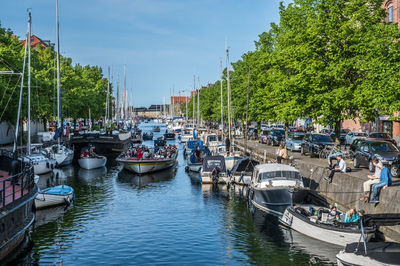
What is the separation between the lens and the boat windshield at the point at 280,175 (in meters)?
26.0

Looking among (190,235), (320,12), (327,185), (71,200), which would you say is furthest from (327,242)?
(320,12)

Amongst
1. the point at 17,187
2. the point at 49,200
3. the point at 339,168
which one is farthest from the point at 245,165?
the point at 17,187

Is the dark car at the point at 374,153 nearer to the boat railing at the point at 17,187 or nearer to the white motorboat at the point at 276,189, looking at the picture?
the white motorboat at the point at 276,189

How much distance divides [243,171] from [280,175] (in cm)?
1054

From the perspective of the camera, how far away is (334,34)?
33.6 meters

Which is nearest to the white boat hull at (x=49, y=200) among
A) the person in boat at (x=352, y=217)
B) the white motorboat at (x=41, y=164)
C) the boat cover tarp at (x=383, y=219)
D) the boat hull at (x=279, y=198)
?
the boat hull at (x=279, y=198)

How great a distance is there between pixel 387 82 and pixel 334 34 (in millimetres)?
8624

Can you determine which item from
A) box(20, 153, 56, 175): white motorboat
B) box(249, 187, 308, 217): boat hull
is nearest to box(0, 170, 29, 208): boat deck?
box(249, 187, 308, 217): boat hull

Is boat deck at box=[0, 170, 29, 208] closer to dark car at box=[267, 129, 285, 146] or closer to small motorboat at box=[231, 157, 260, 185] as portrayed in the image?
small motorboat at box=[231, 157, 260, 185]

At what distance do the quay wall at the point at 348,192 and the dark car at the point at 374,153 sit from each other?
126 centimetres

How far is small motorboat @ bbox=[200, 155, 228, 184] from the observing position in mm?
37031

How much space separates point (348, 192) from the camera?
2420 cm

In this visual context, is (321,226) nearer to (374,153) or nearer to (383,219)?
(383,219)

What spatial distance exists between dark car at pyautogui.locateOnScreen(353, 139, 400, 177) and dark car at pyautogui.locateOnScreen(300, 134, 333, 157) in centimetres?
763
